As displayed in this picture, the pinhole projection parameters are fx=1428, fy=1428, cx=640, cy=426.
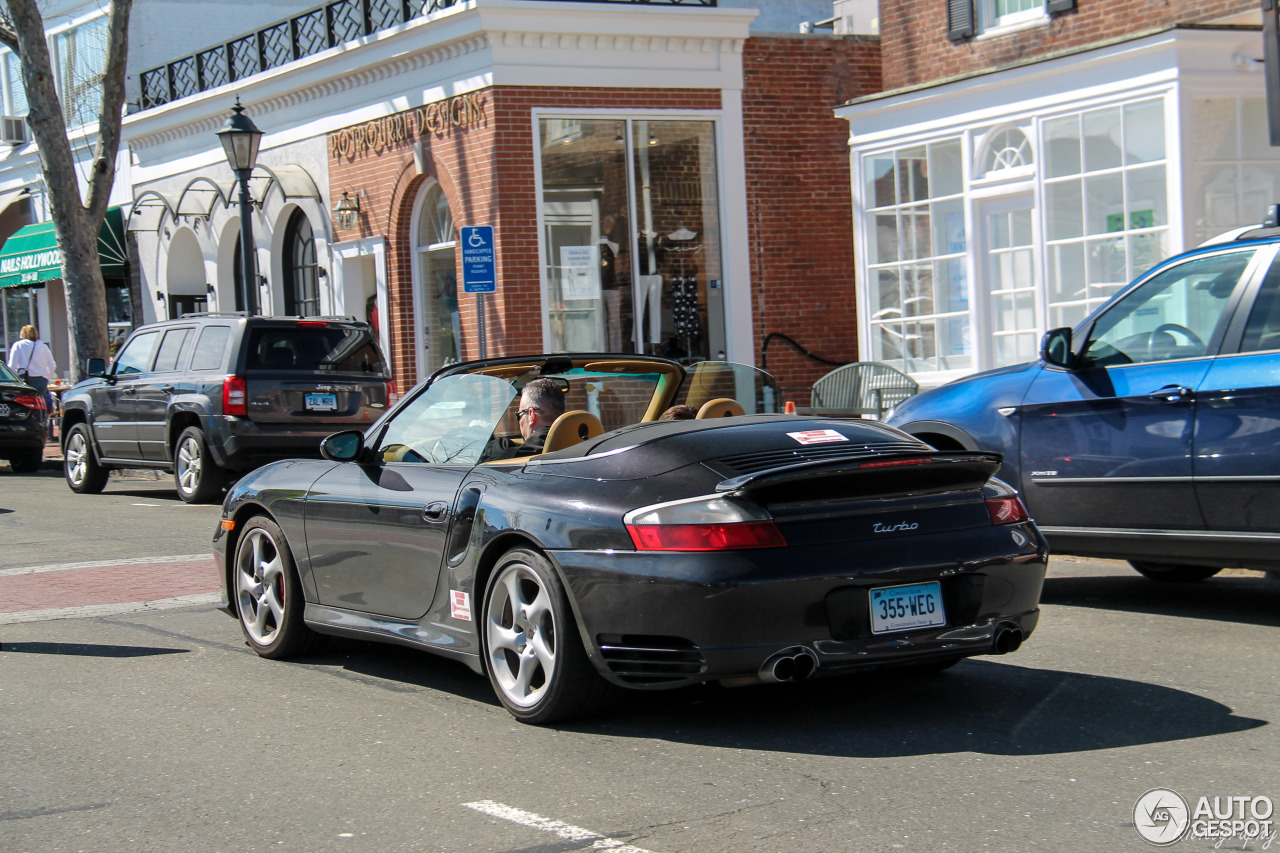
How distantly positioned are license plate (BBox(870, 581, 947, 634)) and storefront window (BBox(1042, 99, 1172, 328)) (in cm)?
981

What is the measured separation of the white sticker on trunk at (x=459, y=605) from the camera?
5688 millimetres

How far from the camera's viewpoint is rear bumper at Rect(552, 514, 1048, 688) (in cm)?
486

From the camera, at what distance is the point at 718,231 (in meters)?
19.9

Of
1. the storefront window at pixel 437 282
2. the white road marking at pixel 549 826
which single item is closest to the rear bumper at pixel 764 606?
the white road marking at pixel 549 826

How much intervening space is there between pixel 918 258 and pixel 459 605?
39.2 ft

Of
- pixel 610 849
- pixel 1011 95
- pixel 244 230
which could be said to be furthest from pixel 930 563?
pixel 244 230

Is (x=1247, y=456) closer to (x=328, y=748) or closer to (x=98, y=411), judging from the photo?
(x=328, y=748)

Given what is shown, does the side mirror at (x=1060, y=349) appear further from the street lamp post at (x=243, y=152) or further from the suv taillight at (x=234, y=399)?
the street lamp post at (x=243, y=152)

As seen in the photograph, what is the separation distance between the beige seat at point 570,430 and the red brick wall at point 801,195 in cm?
1409

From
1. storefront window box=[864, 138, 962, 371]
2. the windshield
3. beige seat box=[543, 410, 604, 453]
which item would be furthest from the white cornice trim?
beige seat box=[543, 410, 604, 453]

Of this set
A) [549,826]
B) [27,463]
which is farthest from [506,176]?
[549,826]

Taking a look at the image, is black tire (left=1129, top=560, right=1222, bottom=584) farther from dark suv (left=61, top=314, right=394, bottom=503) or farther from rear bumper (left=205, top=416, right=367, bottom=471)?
dark suv (left=61, top=314, right=394, bottom=503)

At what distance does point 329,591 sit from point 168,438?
9.30m

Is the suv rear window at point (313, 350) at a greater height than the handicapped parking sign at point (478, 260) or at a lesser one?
lesser
